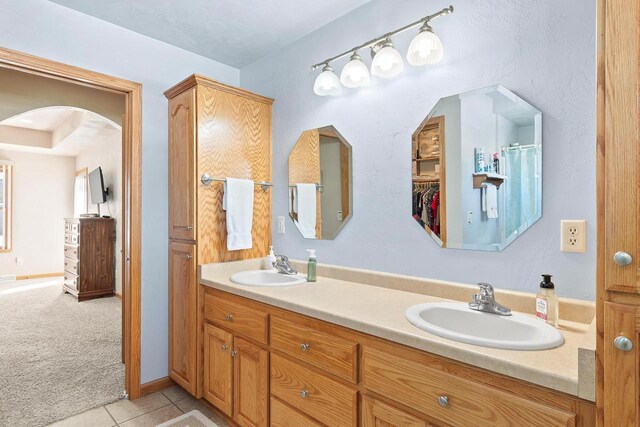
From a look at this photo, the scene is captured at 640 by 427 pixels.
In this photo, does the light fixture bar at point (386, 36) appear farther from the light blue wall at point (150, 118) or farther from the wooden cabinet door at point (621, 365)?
the wooden cabinet door at point (621, 365)

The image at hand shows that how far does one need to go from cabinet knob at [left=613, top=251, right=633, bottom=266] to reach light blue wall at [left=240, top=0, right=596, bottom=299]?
57cm

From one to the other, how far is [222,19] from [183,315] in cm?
187

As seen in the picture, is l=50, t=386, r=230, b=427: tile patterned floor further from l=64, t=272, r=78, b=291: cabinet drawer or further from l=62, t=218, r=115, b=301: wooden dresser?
l=64, t=272, r=78, b=291: cabinet drawer

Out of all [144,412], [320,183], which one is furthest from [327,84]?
[144,412]

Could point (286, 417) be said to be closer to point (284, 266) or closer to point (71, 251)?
Result: point (284, 266)

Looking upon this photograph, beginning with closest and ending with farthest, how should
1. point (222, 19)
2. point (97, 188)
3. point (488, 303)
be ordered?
1. point (488, 303)
2. point (222, 19)
3. point (97, 188)

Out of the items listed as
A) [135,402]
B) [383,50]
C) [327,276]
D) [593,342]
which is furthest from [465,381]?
[135,402]

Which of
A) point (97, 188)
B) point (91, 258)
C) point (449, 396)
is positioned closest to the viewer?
point (449, 396)

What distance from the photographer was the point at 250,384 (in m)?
1.74

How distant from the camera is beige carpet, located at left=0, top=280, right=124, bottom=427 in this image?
2174 millimetres

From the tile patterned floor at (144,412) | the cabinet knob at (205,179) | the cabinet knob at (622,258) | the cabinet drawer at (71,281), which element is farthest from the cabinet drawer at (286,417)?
the cabinet drawer at (71,281)

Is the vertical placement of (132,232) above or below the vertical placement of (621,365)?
above

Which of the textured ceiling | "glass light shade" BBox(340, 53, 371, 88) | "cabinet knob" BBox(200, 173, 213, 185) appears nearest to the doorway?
the textured ceiling

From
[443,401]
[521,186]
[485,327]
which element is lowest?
[443,401]
